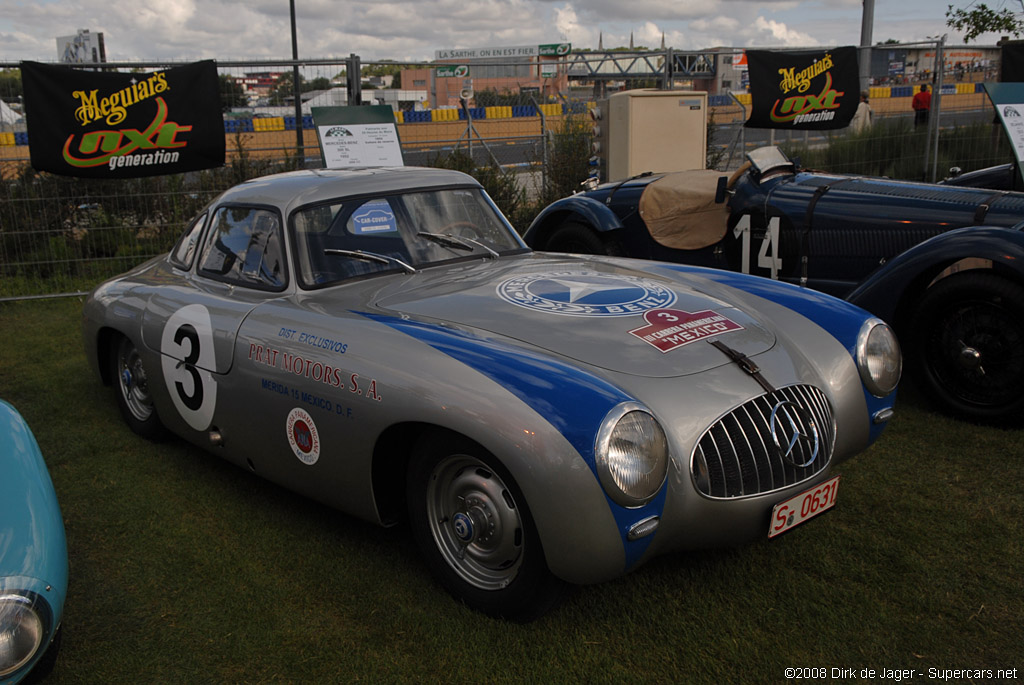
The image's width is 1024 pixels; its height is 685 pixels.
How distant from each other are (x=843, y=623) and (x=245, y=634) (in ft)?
6.51

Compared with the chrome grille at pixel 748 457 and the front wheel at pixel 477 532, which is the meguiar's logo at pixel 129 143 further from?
the chrome grille at pixel 748 457

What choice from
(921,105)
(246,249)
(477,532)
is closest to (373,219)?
(246,249)

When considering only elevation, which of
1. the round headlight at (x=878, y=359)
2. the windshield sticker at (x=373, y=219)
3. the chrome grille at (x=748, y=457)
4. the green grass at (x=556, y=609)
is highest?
the windshield sticker at (x=373, y=219)

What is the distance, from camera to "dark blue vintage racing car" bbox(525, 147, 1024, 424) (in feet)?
14.2

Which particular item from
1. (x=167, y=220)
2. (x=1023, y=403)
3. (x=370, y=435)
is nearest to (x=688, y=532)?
(x=370, y=435)

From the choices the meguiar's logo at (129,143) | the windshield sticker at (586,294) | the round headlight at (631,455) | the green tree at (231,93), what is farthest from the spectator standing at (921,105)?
the round headlight at (631,455)

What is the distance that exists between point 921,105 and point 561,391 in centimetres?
1181

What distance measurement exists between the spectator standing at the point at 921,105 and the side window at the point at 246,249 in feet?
34.1

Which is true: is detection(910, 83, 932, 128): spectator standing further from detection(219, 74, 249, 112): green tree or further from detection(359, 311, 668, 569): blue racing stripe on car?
detection(359, 311, 668, 569): blue racing stripe on car

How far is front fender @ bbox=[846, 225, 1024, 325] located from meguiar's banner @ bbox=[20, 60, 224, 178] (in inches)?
242

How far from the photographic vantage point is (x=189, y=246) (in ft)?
14.9

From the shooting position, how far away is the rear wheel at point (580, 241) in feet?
21.4

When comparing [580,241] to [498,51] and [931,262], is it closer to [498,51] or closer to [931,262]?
[931,262]

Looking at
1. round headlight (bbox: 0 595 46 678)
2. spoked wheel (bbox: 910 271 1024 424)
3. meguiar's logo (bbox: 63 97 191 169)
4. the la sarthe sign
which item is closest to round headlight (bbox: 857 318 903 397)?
spoked wheel (bbox: 910 271 1024 424)
